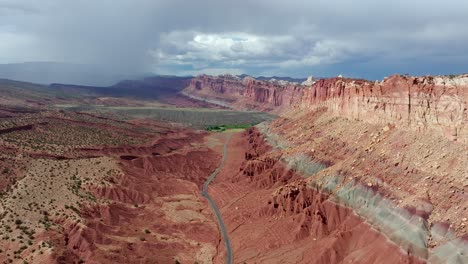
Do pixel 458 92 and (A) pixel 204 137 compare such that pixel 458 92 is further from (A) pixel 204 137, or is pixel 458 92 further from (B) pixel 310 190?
(A) pixel 204 137

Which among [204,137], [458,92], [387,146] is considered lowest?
[204,137]

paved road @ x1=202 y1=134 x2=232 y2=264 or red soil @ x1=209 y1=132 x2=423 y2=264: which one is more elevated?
red soil @ x1=209 y1=132 x2=423 y2=264

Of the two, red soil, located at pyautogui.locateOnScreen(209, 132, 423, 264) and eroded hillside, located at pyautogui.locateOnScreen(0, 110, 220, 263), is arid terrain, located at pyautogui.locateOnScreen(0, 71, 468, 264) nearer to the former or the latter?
red soil, located at pyautogui.locateOnScreen(209, 132, 423, 264)

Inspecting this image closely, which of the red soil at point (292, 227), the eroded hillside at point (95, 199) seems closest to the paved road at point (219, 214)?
the red soil at point (292, 227)

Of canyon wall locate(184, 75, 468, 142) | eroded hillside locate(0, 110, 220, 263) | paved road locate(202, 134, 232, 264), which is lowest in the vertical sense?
paved road locate(202, 134, 232, 264)

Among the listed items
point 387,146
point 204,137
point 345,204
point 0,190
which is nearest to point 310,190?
point 345,204

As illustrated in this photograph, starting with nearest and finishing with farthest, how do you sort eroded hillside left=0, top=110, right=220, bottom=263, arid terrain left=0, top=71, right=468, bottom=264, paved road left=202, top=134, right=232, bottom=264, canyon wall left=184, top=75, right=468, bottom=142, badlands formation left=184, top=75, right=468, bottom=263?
1. badlands formation left=184, top=75, right=468, bottom=263
2. arid terrain left=0, top=71, right=468, bottom=264
3. canyon wall left=184, top=75, right=468, bottom=142
4. eroded hillside left=0, top=110, right=220, bottom=263
5. paved road left=202, top=134, right=232, bottom=264

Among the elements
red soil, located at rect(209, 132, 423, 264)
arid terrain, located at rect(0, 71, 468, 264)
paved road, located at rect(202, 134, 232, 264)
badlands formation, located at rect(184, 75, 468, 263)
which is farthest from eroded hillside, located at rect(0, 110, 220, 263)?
badlands formation, located at rect(184, 75, 468, 263)

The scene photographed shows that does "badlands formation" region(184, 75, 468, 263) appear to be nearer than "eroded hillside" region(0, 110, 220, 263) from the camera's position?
Yes

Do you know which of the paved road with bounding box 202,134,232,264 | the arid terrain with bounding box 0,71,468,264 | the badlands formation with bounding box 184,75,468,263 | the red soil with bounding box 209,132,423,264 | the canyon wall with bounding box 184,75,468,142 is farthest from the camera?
the paved road with bounding box 202,134,232,264

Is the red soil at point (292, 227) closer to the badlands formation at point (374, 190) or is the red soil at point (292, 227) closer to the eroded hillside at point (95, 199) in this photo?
the badlands formation at point (374, 190)
